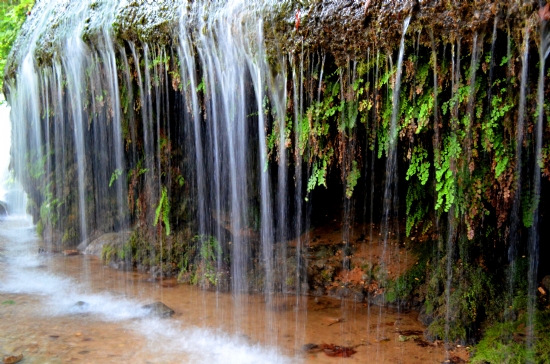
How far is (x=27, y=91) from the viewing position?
35.7ft

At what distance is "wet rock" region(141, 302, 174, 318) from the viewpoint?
6.75 m

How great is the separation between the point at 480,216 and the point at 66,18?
840 cm

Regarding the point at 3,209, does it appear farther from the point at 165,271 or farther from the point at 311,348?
the point at 311,348

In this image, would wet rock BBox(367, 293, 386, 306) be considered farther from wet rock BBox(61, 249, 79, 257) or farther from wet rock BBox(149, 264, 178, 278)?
wet rock BBox(61, 249, 79, 257)

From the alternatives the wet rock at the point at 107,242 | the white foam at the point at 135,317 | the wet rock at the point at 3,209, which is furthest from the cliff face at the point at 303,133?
the wet rock at the point at 3,209

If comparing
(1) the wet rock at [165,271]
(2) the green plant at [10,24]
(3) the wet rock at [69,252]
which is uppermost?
(2) the green plant at [10,24]

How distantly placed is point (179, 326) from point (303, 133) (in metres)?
3.23

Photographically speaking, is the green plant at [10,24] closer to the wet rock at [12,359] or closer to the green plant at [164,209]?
the green plant at [164,209]

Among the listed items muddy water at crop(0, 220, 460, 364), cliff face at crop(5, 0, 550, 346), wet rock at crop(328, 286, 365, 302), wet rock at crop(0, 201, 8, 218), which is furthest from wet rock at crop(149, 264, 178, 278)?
wet rock at crop(0, 201, 8, 218)

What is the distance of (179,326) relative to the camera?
6371mm

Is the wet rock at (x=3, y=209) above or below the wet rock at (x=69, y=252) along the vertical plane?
above

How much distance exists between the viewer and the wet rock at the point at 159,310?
675 cm

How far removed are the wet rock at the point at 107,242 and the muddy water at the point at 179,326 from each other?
114 centimetres

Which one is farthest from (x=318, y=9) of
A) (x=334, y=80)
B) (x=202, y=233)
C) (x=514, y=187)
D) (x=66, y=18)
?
(x=66, y=18)
